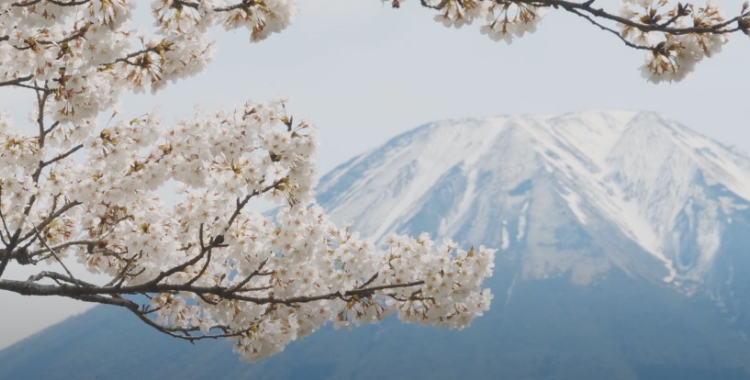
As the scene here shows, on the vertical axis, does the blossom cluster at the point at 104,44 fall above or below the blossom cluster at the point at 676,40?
above

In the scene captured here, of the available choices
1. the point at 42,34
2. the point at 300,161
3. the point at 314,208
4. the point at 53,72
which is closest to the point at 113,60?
the point at 53,72

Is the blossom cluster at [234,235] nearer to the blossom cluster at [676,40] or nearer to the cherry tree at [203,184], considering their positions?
the cherry tree at [203,184]

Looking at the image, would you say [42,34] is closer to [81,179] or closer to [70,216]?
[81,179]

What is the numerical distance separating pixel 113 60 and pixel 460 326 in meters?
4.56

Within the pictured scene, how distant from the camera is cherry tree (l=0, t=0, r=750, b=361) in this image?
16.9 feet

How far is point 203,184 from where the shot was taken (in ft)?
22.2

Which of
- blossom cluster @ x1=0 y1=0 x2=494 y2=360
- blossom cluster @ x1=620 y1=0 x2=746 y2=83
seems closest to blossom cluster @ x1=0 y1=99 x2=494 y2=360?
blossom cluster @ x1=0 y1=0 x2=494 y2=360

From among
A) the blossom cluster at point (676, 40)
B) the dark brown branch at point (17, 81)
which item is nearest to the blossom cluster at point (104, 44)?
the dark brown branch at point (17, 81)

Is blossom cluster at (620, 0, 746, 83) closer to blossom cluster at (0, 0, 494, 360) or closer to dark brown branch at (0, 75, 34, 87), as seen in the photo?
blossom cluster at (0, 0, 494, 360)

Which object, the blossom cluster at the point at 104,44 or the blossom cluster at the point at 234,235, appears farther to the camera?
the blossom cluster at the point at 234,235

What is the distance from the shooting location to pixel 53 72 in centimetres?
556

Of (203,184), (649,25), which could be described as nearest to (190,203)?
(203,184)

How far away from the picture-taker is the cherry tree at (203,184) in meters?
5.14

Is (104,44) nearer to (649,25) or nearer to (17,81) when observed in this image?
(17,81)
